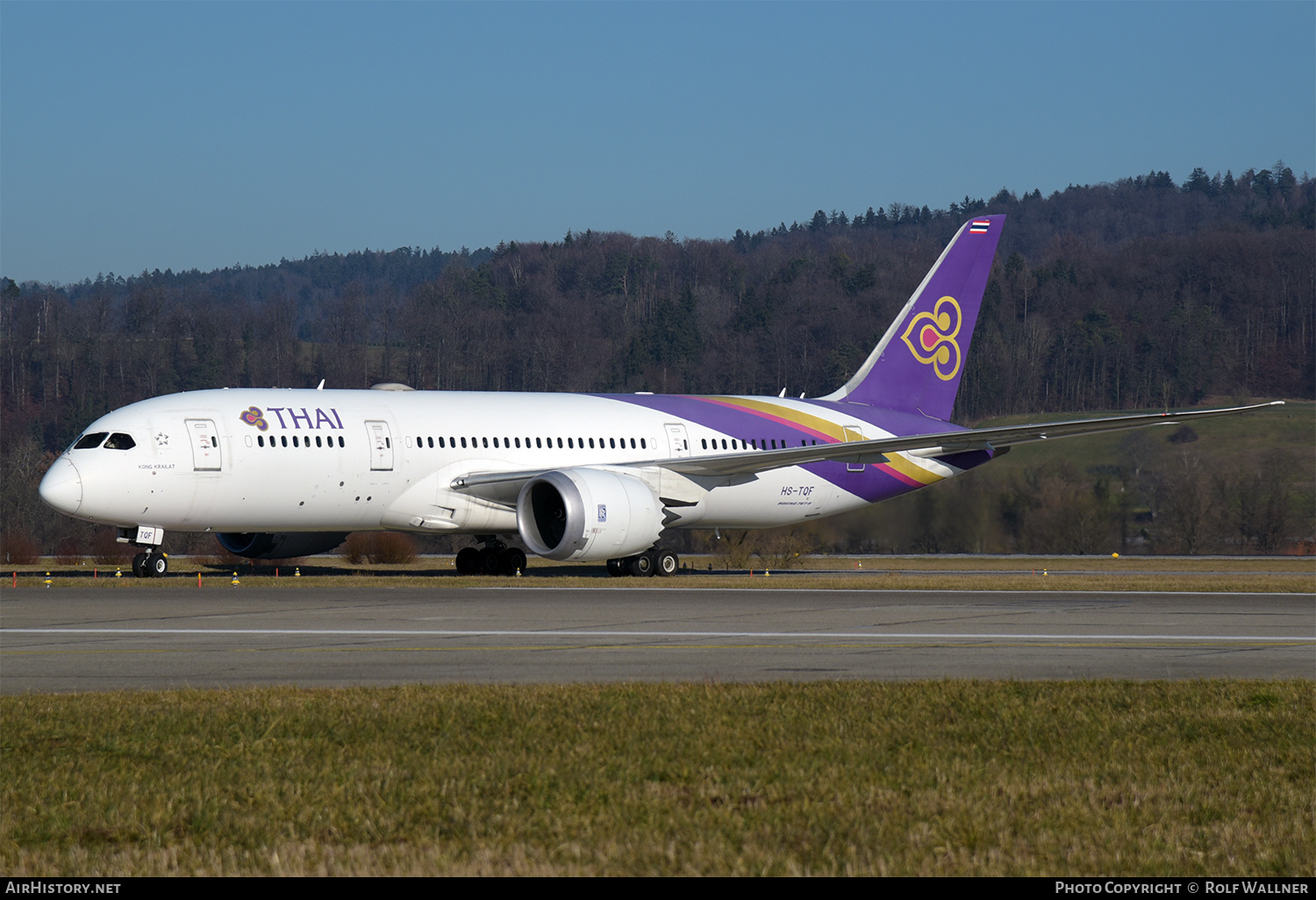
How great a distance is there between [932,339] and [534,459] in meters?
12.0

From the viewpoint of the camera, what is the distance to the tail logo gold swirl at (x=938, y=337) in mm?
36531

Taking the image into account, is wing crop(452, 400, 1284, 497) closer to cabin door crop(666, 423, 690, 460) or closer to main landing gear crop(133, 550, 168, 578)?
cabin door crop(666, 423, 690, 460)

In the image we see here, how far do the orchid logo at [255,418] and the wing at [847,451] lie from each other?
13.1 ft

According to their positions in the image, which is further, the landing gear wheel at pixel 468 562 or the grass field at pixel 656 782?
the landing gear wheel at pixel 468 562

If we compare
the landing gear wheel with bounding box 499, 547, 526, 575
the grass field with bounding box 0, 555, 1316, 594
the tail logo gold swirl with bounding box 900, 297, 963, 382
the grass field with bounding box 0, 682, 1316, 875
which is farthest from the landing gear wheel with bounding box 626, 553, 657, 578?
the grass field with bounding box 0, 682, 1316, 875

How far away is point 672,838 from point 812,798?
0.99 meters

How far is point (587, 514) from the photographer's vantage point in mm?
26703

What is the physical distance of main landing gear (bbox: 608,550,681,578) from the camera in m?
29.9

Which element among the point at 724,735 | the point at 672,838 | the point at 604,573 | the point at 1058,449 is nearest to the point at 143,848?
the point at 672,838

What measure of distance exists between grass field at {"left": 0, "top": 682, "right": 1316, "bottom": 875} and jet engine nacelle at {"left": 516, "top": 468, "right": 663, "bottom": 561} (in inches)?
638

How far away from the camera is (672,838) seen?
6.13 m

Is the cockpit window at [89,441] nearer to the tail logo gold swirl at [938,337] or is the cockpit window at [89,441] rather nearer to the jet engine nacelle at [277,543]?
the jet engine nacelle at [277,543]

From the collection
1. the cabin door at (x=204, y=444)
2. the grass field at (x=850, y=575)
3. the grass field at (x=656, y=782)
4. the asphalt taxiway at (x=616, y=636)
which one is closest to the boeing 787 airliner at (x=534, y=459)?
the cabin door at (x=204, y=444)

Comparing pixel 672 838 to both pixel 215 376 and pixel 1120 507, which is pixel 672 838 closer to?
pixel 1120 507
